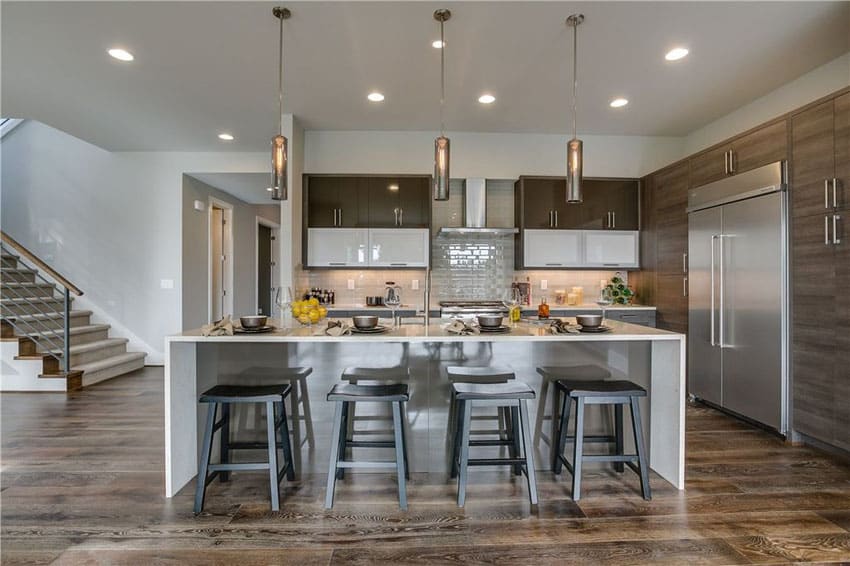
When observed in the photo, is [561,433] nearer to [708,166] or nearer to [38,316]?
[708,166]

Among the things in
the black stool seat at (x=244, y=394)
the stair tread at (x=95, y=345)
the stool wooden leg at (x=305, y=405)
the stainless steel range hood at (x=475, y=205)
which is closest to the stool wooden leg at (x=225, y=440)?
the black stool seat at (x=244, y=394)

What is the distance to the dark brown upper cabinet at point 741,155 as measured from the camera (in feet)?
10.4

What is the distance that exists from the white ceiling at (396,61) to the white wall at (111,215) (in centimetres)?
101

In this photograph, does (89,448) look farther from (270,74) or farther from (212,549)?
(270,74)

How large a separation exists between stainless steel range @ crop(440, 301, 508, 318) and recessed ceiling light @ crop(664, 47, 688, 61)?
259cm

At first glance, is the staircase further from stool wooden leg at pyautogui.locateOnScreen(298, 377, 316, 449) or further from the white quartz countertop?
stool wooden leg at pyautogui.locateOnScreen(298, 377, 316, 449)

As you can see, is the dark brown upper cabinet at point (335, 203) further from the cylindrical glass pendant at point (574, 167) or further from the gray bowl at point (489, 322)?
the cylindrical glass pendant at point (574, 167)

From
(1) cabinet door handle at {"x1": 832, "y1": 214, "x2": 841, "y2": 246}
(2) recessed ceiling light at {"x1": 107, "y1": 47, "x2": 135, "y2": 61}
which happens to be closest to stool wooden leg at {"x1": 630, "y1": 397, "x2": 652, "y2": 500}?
(1) cabinet door handle at {"x1": 832, "y1": 214, "x2": 841, "y2": 246}

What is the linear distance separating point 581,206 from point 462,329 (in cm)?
318

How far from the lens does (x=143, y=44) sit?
3.04 meters

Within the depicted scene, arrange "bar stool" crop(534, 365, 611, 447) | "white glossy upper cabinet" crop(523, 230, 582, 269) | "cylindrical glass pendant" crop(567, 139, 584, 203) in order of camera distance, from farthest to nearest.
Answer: "white glossy upper cabinet" crop(523, 230, 582, 269), "bar stool" crop(534, 365, 611, 447), "cylindrical glass pendant" crop(567, 139, 584, 203)

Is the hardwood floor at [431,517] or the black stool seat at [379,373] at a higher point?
the black stool seat at [379,373]

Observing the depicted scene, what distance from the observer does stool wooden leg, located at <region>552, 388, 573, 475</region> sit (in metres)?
2.44

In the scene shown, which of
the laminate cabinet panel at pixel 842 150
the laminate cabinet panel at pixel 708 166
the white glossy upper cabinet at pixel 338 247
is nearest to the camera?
the laminate cabinet panel at pixel 842 150
